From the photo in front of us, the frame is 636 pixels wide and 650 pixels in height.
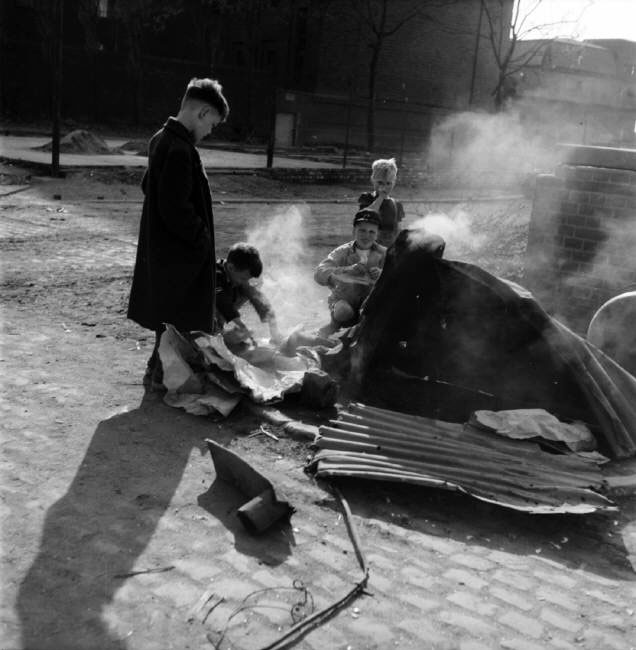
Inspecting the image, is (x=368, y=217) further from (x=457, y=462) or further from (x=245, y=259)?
(x=457, y=462)

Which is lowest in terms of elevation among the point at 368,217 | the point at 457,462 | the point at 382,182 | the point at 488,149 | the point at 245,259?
the point at 457,462

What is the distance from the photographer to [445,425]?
4.53 meters

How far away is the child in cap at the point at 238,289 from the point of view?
5492 mm

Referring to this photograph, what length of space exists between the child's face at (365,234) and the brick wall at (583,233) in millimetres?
2501

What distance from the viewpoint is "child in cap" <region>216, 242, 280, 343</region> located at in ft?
18.0

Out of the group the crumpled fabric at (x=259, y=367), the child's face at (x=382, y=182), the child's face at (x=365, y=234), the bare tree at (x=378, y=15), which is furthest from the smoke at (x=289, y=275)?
the bare tree at (x=378, y=15)

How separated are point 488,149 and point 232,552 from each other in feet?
86.1

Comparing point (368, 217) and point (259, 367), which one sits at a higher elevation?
point (368, 217)

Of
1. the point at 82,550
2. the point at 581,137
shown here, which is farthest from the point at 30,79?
the point at 82,550

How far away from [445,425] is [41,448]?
213cm

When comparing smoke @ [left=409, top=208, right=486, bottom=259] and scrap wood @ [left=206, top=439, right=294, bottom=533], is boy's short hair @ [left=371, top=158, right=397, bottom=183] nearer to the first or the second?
smoke @ [left=409, top=208, right=486, bottom=259]

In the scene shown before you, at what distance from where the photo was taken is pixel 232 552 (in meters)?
3.32

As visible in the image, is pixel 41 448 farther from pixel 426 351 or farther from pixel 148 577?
pixel 426 351

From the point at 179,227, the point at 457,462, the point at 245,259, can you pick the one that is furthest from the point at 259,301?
the point at 457,462
